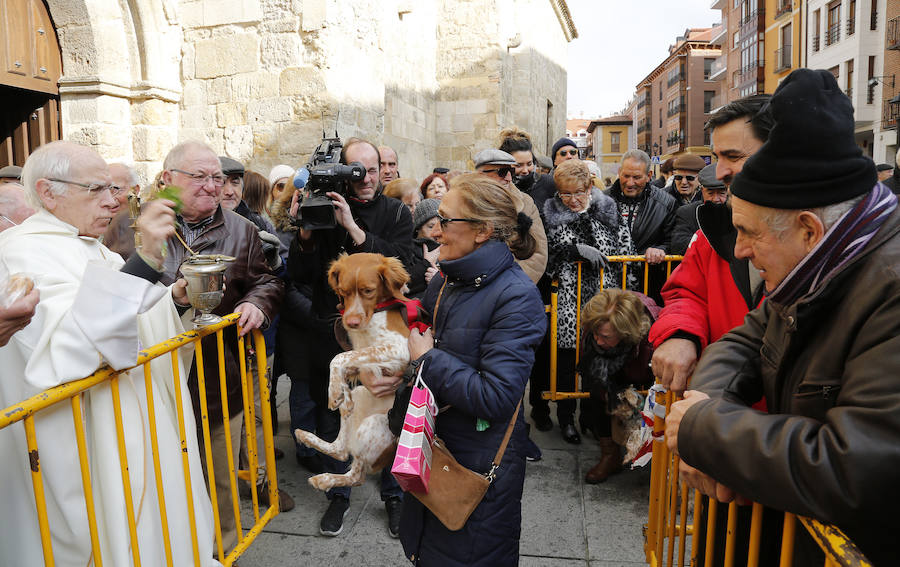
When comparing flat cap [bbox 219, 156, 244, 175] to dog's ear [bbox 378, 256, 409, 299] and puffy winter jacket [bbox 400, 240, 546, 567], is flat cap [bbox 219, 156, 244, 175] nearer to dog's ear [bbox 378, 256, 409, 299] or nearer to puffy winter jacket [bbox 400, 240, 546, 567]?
dog's ear [bbox 378, 256, 409, 299]

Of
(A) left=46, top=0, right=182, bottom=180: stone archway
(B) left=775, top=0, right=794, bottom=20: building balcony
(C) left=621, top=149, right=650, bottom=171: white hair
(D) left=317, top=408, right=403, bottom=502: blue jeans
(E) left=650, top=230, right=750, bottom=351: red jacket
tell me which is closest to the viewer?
(E) left=650, top=230, right=750, bottom=351: red jacket

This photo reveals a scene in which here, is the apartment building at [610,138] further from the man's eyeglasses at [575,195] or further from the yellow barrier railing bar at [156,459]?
the yellow barrier railing bar at [156,459]

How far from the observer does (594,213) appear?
438 centimetres

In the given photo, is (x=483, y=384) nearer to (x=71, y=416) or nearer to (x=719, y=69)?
(x=71, y=416)

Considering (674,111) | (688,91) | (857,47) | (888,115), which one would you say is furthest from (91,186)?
(674,111)

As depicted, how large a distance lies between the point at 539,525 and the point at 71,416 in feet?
7.91

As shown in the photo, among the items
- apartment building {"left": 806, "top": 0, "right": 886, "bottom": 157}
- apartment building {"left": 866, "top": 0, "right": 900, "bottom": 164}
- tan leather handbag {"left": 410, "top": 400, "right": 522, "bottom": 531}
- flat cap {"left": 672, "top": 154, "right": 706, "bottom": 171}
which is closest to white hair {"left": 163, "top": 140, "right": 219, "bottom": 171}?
tan leather handbag {"left": 410, "top": 400, "right": 522, "bottom": 531}

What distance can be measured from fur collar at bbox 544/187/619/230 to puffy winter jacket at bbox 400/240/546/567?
2272mm

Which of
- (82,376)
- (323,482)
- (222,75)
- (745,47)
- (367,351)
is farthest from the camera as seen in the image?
(745,47)

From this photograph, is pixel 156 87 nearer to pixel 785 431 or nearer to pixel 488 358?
pixel 488 358

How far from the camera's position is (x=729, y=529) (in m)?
1.51

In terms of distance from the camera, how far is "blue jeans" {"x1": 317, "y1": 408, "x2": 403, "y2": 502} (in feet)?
10.5

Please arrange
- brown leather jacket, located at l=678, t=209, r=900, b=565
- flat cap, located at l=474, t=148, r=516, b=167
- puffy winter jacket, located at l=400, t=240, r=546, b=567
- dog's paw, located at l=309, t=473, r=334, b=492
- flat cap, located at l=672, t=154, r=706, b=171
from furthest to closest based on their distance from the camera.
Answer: flat cap, located at l=672, t=154, r=706, b=171 → flat cap, located at l=474, t=148, r=516, b=167 → dog's paw, located at l=309, t=473, r=334, b=492 → puffy winter jacket, located at l=400, t=240, r=546, b=567 → brown leather jacket, located at l=678, t=209, r=900, b=565

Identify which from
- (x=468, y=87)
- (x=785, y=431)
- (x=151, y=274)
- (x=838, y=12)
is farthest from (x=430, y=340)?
(x=838, y=12)
